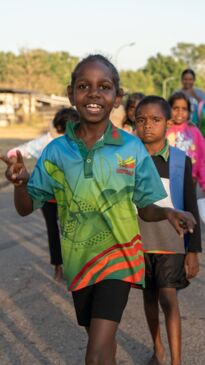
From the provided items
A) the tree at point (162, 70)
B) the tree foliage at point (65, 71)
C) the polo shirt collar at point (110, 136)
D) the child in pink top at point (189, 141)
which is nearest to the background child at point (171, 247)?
the polo shirt collar at point (110, 136)

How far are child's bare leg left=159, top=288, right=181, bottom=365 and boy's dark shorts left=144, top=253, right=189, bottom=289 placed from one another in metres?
0.05

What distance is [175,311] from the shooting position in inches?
144

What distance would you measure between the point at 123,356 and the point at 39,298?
4.78ft

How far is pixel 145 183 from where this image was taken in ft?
9.85

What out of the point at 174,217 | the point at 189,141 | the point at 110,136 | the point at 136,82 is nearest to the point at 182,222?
the point at 174,217

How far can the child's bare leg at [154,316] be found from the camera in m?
3.88

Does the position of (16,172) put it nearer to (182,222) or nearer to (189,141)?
(182,222)

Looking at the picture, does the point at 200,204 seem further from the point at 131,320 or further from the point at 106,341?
the point at 106,341

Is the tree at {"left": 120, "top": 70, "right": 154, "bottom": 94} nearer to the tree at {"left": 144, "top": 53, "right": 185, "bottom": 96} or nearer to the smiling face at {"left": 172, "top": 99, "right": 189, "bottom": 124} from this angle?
the tree at {"left": 144, "top": 53, "right": 185, "bottom": 96}

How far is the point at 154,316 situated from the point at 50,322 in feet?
3.73

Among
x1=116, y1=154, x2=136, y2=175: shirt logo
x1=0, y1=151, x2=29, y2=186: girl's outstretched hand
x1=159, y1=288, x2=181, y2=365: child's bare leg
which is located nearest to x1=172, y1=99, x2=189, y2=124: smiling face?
x1=159, y1=288, x2=181, y2=365: child's bare leg

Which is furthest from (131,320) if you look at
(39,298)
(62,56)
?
(62,56)

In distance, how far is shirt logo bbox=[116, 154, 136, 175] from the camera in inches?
114

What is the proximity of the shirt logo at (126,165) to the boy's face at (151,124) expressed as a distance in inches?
37.1
